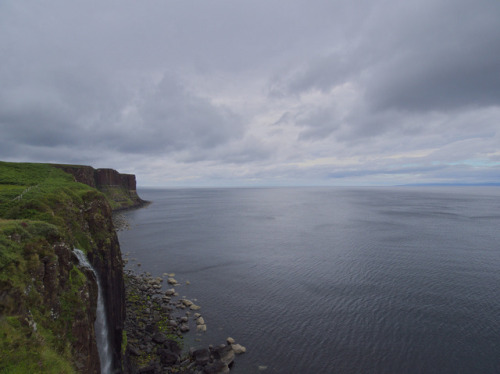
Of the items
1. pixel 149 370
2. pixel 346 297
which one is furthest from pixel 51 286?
pixel 346 297

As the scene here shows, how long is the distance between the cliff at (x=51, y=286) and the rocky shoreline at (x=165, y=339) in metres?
2.36

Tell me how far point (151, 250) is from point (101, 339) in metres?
38.5

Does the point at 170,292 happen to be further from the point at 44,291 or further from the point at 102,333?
the point at 44,291

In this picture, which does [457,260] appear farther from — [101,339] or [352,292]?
[101,339]

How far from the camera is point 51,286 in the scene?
11742 millimetres

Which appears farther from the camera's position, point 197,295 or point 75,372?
point 197,295

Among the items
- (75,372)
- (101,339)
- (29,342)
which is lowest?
(101,339)

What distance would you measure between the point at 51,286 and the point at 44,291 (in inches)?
16.8

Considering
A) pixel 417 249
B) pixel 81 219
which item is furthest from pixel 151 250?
pixel 417 249

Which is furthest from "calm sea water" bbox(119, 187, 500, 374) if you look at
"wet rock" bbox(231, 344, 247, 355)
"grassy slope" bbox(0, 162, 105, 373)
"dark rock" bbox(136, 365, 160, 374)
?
"grassy slope" bbox(0, 162, 105, 373)

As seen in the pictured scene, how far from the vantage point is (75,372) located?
412 inches

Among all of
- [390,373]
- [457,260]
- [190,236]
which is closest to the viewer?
[390,373]

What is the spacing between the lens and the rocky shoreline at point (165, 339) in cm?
1947

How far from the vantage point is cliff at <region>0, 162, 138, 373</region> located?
30.2ft
